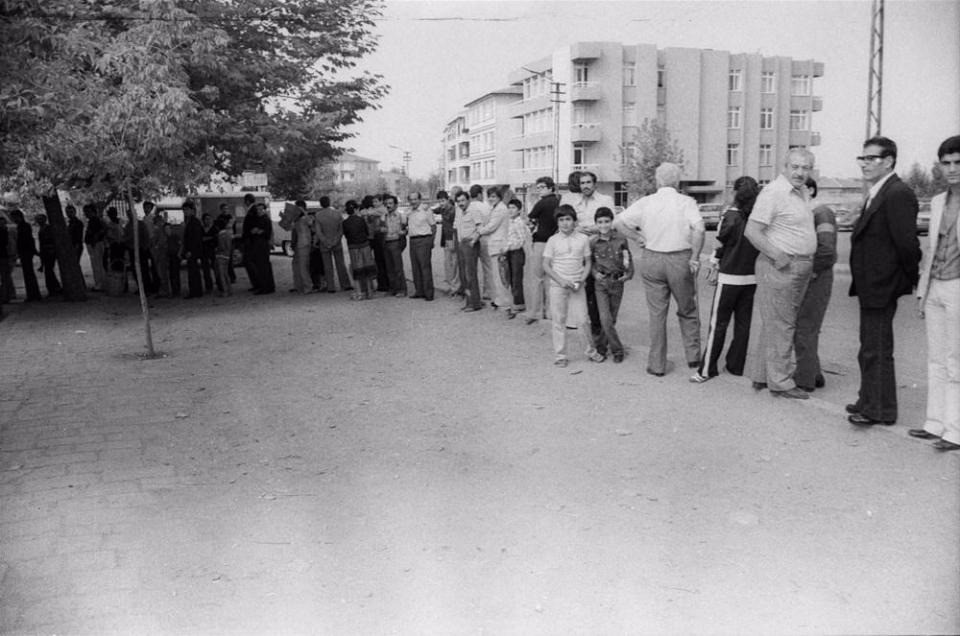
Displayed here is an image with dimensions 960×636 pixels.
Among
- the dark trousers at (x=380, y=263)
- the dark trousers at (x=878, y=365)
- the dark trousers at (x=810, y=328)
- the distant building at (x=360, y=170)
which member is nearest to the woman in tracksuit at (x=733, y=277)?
the dark trousers at (x=810, y=328)

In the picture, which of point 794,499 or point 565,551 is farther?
point 794,499

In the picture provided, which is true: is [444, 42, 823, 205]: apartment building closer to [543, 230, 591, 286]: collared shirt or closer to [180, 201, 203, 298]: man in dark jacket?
[180, 201, 203, 298]: man in dark jacket

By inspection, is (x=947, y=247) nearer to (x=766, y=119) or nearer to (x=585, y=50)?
(x=585, y=50)

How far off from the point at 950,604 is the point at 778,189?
148 inches

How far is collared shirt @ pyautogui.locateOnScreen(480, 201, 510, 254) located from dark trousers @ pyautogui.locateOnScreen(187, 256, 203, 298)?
23.4ft

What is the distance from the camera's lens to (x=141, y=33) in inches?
436

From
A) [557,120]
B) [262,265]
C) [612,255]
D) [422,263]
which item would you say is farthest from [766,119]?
[612,255]

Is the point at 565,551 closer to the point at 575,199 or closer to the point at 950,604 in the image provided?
the point at 950,604

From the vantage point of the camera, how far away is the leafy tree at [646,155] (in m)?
59.0

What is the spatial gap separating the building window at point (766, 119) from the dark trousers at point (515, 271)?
6283cm

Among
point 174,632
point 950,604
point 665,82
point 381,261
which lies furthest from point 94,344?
point 665,82

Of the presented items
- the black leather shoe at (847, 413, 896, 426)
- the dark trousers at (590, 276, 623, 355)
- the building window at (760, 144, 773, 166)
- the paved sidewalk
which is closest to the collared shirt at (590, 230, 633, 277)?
the dark trousers at (590, 276, 623, 355)

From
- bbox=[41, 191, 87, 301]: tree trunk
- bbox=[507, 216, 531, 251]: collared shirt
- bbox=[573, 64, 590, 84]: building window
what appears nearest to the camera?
bbox=[507, 216, 531, 251]: collared shirt

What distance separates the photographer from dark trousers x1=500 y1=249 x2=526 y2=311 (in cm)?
1204
